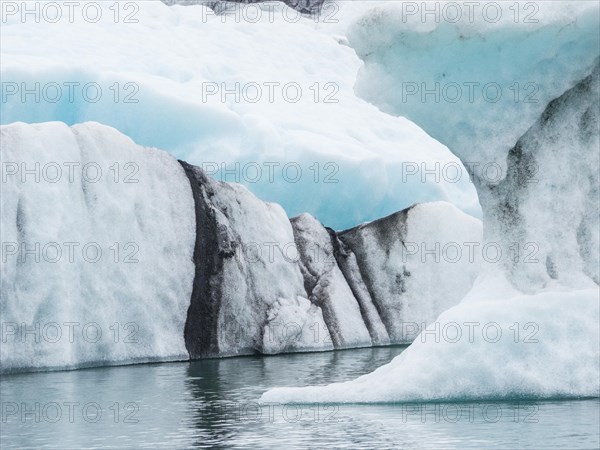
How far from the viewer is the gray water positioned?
28.1 feet

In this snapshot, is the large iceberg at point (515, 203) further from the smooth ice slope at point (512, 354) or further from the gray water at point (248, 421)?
the gray water at point (248, 421)

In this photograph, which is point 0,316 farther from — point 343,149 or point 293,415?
point 343,149

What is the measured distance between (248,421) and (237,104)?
1567 cm

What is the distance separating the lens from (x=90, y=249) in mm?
18469

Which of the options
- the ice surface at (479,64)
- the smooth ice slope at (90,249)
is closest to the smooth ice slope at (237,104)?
the smooth ice slope at (90,249)

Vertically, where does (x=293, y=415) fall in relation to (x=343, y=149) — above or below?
below

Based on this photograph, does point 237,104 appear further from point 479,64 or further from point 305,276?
point 479,64

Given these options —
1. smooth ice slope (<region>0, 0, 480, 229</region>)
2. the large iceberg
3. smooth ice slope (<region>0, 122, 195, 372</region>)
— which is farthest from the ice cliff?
the large iceberg

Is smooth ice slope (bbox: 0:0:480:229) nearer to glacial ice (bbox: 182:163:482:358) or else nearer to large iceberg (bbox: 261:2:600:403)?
glacial ice (bbox: 182:163:482:358)

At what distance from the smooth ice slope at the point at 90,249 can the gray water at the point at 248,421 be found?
2.89 m

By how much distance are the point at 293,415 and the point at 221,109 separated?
1310cm

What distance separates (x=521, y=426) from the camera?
29.3ft

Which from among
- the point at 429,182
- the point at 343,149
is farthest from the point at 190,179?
the point at 429,182

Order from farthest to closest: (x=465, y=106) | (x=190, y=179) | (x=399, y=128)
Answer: (x=399, y=128)
(x=190, y=179)
(x=465, y=106)
